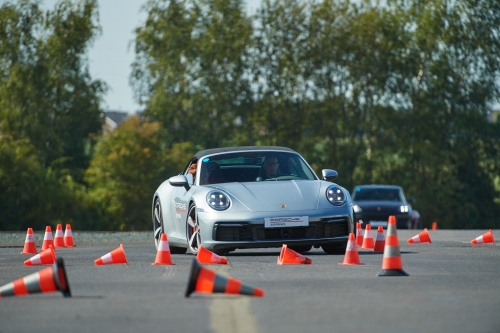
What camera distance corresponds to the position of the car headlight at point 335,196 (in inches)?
552

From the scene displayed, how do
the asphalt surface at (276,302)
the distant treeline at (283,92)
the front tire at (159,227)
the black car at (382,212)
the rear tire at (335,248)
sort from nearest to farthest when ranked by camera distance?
the asphalt surface at (276,302), the rear tire at (335,248), the front tire at (159,227), the black car at (382,212), the distant treeline at (283,92)

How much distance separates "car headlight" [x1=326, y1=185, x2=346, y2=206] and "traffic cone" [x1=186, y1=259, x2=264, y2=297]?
5.61m

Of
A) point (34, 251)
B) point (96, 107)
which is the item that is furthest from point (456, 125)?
point (34, 251)

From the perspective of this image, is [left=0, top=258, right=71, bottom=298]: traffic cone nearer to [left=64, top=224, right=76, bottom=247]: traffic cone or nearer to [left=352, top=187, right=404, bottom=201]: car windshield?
[left=64, top=224, right=76, bottom=247]: traffic cone

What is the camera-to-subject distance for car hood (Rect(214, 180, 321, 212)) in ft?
45.0

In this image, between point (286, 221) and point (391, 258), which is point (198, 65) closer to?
point (286, 221)

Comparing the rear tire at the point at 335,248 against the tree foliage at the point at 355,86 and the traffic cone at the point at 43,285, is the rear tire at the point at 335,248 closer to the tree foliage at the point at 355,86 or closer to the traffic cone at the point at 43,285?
the traffic cone at the point at 43,285

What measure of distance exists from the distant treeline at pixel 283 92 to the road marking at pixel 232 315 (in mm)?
51177

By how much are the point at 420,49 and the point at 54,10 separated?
20115mm

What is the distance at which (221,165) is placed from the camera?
15.1 m

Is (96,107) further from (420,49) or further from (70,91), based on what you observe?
(420,49)

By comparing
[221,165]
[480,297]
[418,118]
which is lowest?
[480,297]

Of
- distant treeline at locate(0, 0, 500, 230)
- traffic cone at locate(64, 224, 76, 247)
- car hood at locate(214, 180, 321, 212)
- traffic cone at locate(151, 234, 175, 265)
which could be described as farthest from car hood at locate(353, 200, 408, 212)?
distant treeline at locate(0, 0, 500, 230)

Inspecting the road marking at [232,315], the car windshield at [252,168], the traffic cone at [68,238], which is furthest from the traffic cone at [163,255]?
the traffic cone at [68,238]
